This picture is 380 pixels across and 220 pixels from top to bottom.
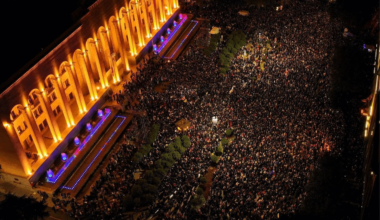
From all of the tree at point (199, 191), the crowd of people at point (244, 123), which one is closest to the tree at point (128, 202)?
the crowd of people at point (244, 123)

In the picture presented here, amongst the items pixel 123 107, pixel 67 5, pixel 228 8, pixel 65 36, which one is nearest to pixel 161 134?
pixel 123 107

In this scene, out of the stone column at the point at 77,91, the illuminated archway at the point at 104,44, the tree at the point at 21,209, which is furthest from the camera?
the illuminated archway at the point at 104,44

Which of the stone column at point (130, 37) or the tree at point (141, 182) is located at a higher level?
the stone column at point (130, 37)

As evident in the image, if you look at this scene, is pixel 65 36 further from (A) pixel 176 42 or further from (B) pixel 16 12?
(A) pixel 176 42

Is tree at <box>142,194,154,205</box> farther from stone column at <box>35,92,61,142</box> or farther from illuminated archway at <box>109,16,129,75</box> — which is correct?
illuminated archway at <box>109,16,129,75</box>

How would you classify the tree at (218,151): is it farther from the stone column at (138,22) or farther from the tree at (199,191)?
the stone column at (138,22)

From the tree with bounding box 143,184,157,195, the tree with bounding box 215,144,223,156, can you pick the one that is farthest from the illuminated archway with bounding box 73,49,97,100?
the tree with bounding box 215,144,223,156

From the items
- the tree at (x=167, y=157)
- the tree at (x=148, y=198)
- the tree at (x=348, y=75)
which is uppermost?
the tree at (x=167, y=157)

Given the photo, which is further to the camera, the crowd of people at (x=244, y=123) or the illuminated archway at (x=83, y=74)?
the illuminated archway at (x=83, y=74)
